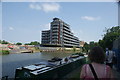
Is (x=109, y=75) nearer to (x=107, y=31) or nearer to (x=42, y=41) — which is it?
(x=107, y=31)

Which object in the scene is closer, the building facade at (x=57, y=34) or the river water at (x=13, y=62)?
the river water at (x=13, y=62)

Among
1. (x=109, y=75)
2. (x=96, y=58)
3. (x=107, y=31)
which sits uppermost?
(x=107, y=31)

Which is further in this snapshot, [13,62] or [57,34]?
[57,34]

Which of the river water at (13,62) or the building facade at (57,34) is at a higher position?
the building facade at (57,34)

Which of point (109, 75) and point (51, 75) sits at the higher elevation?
point (109, 75)

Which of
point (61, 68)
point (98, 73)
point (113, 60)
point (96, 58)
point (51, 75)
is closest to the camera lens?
point (98, 73)

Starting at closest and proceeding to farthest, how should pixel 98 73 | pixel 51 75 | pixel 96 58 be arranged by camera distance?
pixel 98 73
pixel 96 58
pixel 51 75

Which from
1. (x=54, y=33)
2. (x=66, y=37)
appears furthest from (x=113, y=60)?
(x=66, y=37)

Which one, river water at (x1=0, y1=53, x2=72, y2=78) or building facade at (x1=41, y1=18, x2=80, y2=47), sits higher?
building facade at (x1=41, y1=18, x2=80, y2=47)

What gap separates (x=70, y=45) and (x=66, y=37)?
31.8ft

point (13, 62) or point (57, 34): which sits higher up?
point (57, 34)

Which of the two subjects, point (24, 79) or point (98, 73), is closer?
point (98, 73)

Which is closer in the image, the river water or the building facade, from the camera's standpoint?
the river water

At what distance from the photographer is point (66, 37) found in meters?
109
